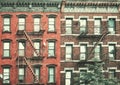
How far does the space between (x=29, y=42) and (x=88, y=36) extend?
665 cm

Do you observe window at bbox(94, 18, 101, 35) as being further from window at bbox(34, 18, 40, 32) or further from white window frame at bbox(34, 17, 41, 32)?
window at bbox(34, 18, 40, 32)

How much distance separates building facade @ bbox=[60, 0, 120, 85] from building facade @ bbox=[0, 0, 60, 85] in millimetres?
1027

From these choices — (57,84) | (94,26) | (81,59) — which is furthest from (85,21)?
(57,84)

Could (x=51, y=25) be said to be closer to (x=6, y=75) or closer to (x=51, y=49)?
(x=51, y=49)

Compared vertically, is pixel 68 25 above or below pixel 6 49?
above

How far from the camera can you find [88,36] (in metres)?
51.4

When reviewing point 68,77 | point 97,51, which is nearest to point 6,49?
point 68,77

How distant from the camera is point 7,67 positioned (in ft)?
166

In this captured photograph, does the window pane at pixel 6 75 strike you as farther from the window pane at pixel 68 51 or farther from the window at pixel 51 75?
the window pane at pixel 68 51

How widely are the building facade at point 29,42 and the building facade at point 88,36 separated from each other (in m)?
1.03

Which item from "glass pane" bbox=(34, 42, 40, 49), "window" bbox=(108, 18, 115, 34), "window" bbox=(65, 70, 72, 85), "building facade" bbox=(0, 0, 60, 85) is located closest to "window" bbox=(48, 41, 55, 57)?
"building facade" bbox=(0, 0, 60, 85)

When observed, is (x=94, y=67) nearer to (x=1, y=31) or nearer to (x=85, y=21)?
(x=85, y=21)

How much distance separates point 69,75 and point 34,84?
161 inches

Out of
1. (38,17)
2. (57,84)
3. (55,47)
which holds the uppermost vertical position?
(38,17)
